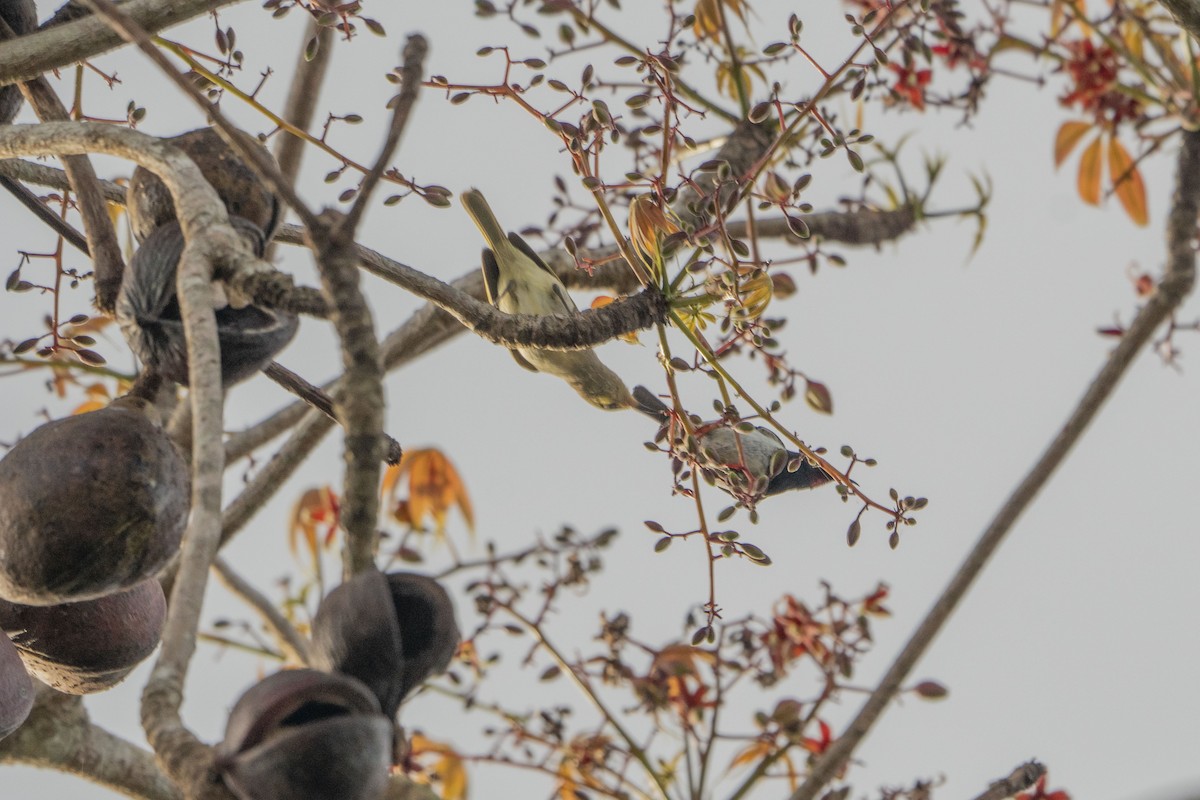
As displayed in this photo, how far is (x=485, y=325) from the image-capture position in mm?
1075

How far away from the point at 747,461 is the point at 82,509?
1100mm

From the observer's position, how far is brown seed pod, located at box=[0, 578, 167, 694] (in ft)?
4.05

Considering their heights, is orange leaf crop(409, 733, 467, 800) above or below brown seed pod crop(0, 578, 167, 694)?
above

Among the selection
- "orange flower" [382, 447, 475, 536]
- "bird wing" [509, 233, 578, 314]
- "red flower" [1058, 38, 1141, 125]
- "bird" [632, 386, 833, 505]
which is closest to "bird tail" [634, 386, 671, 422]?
"bird" [632, 386, 833, 505]

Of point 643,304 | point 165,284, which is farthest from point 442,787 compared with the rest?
point 165,284

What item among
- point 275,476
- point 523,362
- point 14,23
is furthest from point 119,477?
point 523,362

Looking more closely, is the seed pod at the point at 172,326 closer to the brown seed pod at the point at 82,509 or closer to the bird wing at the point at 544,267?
the brown seed pod at the point at 82,509

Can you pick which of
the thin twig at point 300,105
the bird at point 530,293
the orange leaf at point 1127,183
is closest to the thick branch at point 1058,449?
the orange leaf at point 1127,183

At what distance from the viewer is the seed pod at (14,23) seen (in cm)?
148

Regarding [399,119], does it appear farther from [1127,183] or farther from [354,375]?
[1127,183]

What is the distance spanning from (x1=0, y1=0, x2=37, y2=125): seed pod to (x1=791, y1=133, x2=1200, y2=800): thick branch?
1460 millimetres

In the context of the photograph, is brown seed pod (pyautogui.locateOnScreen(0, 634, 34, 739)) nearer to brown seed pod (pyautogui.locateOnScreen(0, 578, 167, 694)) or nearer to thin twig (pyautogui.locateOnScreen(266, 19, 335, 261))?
brown seed pod (pyautogui.locateOnScreen(0, 578, 167, 694))

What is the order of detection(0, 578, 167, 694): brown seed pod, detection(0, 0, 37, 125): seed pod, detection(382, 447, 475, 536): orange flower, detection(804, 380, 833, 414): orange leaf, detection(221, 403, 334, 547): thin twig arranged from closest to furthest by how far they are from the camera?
detection(0, 578, 167, 694): brown seed pod
detection(0, 0, 37, 125): seed pod
detection(804, 380, 833, 414): orange leaf
detection(221, 403, 334, 547): thin twig
detection(382, 447, 475, 536): orange flower

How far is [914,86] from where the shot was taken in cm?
265
